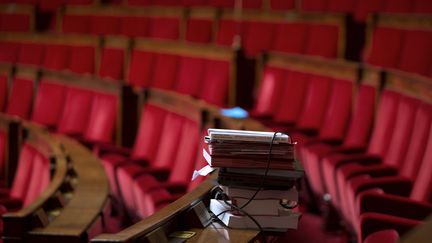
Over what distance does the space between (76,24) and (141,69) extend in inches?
15.4

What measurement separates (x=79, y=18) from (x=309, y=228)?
0.92 meters

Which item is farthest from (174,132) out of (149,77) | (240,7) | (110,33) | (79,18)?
(79,18)

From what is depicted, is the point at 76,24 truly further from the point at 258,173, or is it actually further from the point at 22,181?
the point at 258,173

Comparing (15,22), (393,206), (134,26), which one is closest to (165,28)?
(134,26)

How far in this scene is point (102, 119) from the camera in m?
1.07

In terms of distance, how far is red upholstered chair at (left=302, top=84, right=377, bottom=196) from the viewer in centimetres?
80

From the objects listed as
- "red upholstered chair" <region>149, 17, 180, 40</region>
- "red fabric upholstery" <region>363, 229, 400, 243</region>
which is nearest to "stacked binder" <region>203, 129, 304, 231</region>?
"red fabric upholstery" <region>363, 229, 400, 243</region>

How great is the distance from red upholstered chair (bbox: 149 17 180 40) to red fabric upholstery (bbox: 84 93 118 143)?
314 millimetres

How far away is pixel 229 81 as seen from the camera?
3.64ft

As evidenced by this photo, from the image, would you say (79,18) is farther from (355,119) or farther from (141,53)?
(355,119)

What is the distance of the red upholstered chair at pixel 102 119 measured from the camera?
1056 millimetres

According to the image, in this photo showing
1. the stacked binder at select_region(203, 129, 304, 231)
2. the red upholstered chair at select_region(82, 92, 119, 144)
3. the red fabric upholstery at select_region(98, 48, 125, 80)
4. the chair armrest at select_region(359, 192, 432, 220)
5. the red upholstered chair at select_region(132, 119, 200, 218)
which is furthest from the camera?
the red fabric upholstery at select_region(98, 48, 125, 80)

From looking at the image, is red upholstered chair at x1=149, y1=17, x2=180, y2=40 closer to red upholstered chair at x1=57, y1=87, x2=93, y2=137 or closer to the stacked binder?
red upholstered chair at x1=57, y1=87, x2=93, y2=137

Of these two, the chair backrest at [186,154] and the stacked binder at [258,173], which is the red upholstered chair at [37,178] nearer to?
the chair backrest at [186,154]
